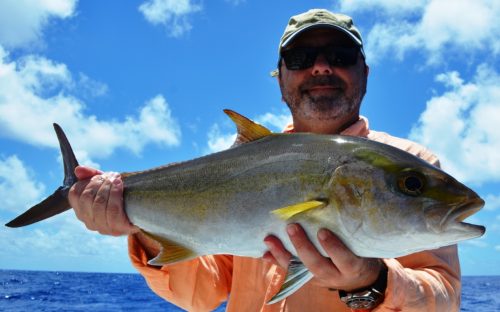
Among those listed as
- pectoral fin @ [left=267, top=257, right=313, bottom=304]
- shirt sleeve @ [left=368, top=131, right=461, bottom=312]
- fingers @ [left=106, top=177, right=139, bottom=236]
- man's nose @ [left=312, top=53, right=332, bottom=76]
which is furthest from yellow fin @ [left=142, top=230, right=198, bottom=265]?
man's nose @ [left=312, top=53, right=332, bottom=76]

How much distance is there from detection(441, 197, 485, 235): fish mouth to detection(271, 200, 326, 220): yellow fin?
0.68 metres

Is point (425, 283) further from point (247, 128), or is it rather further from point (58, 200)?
point (58, 200)

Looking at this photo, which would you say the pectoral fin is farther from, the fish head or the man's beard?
the man's beard

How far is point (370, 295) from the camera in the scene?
292 centimetres

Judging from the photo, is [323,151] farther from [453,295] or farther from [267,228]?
[453,295]

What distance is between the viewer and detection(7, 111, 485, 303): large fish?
2.66 m

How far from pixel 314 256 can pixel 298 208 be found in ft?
1.05


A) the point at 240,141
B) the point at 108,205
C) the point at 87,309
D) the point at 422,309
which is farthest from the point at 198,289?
the point at 87,309

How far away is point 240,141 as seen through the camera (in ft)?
11.1

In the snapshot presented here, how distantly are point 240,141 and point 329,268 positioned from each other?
3.61 feet

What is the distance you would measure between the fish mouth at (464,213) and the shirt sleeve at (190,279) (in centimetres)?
229

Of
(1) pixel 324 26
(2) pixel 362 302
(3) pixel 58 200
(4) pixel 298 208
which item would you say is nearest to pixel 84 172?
(3) pixel 58 200

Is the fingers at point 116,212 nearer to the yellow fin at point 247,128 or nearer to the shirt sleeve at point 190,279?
the shirt sleeve at point 190,279

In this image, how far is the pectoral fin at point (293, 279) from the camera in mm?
2818
